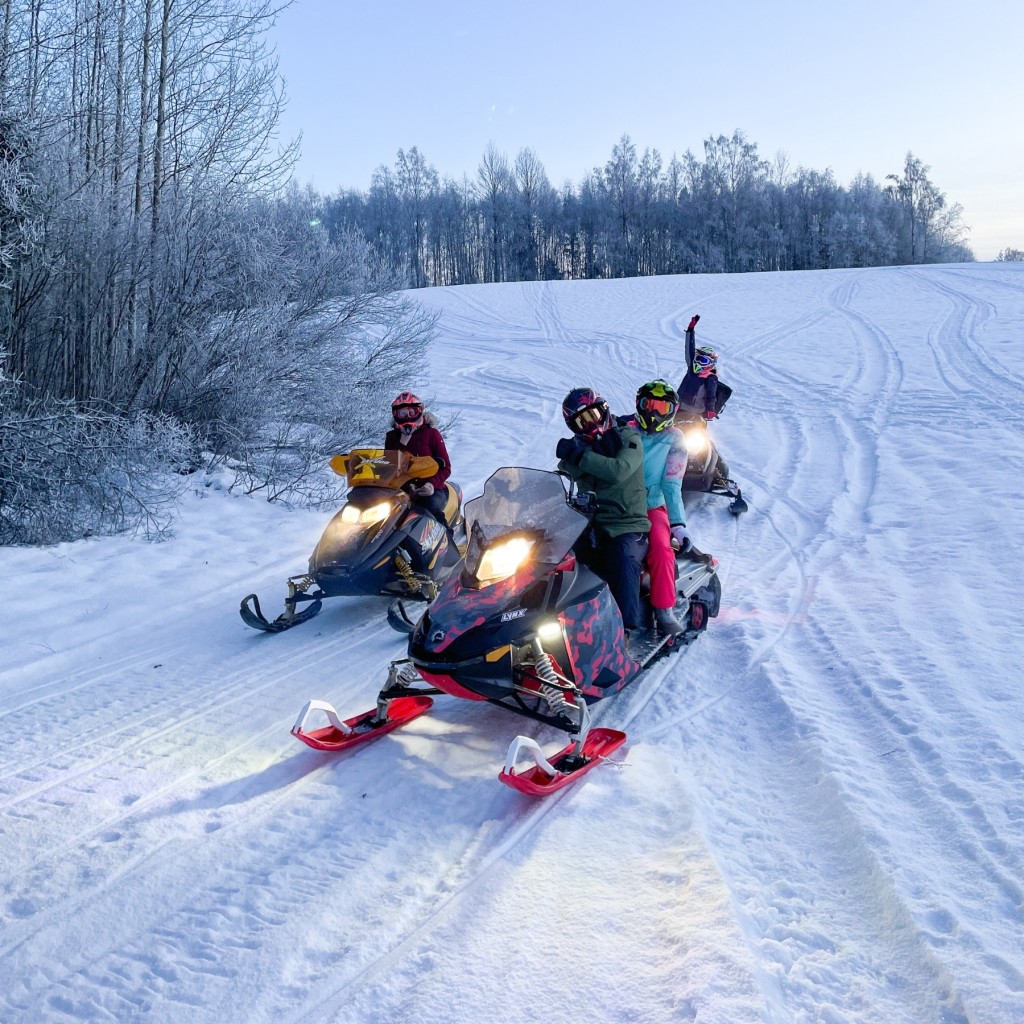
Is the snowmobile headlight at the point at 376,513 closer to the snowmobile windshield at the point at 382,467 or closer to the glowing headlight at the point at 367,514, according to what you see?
the glowing headlight at the point at 367,514

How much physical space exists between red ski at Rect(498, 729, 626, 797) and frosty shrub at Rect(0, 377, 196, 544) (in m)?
5.52

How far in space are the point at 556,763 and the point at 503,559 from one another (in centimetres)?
101

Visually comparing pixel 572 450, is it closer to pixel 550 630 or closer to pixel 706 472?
pixel 550 630

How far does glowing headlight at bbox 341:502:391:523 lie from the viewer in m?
6.11

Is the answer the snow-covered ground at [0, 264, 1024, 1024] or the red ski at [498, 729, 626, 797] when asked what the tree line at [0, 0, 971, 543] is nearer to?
the snow-covered ground at [0, 264, 1024, 1024]

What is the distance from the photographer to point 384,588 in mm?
6129

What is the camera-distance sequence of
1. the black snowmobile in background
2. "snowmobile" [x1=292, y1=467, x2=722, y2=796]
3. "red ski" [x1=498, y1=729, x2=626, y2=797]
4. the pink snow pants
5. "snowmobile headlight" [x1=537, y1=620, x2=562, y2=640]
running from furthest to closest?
the black snowmobile in background, the pink snow pants, "snowmobile headlight" [x1=537, y1=620, x2=562, y2=640], "snowmobile" [x1=292, y1=467, x2=722, y2=796], "red ski" [x1=498, y1=729, x2=626, y2=797]

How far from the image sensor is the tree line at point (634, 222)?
62.5 m

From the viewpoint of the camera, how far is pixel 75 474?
799 cm

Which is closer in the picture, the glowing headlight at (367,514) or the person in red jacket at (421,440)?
the glowing headlight at (367,514)

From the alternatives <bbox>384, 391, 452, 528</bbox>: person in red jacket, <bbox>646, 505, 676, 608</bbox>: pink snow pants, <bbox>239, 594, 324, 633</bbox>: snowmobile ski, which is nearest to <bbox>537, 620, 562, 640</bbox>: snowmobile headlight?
<bbox>646, 505, 676, 608</bbox>: pink snow pants

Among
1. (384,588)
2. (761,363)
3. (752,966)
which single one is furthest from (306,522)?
(761,363)

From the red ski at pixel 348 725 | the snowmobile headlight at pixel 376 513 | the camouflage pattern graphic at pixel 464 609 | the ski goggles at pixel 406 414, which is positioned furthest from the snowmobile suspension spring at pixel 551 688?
the ski goggles at pixel 406 414

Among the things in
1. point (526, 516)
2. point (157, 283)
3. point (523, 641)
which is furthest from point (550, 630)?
point (157, 283)
